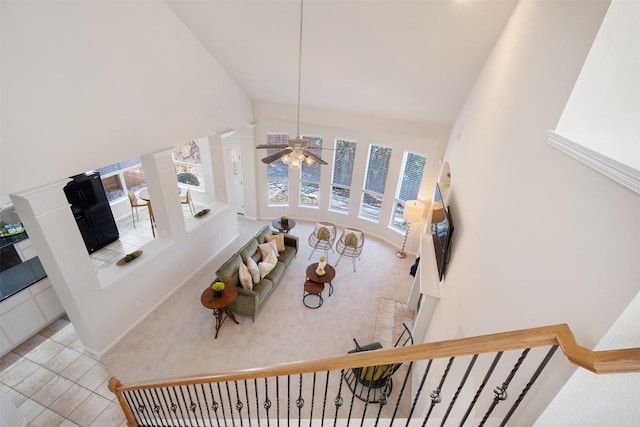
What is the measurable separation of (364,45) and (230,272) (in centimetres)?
403

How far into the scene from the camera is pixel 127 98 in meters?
3.95

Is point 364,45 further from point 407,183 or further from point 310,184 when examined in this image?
point 310,184

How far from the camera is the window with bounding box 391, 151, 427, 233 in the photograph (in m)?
6.62

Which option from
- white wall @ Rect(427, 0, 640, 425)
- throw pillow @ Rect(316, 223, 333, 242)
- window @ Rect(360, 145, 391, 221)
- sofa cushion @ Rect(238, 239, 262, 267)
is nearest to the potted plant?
sofa cushion @ Rect(238, 239, 262, 267)

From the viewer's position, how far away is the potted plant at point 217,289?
15.1 ft

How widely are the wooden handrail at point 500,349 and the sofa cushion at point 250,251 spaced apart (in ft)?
12.3

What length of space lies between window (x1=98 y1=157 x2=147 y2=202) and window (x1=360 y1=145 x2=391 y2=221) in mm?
5483

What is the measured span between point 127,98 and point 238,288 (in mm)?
3172

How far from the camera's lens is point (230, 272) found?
5051mm

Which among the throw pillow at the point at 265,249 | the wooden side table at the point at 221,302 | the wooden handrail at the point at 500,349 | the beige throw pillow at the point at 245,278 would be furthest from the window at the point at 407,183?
the wooden handrail at the point at 500,349

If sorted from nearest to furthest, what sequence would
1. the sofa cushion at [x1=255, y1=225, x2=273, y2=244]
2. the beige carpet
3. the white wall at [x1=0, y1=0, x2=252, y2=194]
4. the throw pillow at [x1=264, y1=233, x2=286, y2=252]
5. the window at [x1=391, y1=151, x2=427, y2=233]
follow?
the white wall at [x1=0, y1=0, x2=252, y2=194]
the beige carpet
the sofa cushion at [x1=255, y1=225, x2=273, y2=244]
the throw pillow at [x1=264, y1=233, x2=286, y2=252]
the window at [x1=391, y1=151, x2=427, y2=233]

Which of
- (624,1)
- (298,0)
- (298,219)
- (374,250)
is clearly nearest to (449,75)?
(298,0)

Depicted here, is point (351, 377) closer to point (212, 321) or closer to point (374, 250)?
point (212, 321)

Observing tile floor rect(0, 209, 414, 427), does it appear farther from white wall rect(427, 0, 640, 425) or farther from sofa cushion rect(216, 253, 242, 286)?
white wall rect(427, 0, 640, 425)
